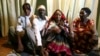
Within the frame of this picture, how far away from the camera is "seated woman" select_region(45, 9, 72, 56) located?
3.20 m

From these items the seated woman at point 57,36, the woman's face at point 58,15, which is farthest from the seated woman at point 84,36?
the woman's face at point 58,15

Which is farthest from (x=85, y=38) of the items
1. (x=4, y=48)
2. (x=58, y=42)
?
(x=4, y=48)

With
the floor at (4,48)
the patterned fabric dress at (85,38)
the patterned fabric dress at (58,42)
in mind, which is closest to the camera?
the patterned fabric dress at (58,42)

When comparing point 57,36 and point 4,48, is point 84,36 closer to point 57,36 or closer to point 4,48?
point 57,36

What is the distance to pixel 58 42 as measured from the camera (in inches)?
129

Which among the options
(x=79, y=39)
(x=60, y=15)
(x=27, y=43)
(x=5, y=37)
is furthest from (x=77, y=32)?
(x=5, y=37)

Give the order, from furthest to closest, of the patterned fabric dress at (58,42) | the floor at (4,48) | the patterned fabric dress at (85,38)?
the floor at (4,48), the patterned fabric dress at (85,38), the patterned fabric dress at (58,42)

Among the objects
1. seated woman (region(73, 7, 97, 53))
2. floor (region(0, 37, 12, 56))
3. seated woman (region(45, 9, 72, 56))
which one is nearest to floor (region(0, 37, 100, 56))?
floor (region(0, 37, 12, 56))

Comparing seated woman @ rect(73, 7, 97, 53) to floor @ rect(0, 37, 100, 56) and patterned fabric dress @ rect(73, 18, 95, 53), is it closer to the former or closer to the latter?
patterned fabric dress @ rect(73, 18, 95, 53)

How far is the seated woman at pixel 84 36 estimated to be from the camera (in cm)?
333

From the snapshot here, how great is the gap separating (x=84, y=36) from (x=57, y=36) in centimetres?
43

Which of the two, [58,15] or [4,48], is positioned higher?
[58,15]

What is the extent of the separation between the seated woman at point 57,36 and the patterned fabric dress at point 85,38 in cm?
17

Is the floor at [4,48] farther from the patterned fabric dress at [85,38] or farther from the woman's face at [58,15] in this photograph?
the patterned fabric dress at [85,38]
